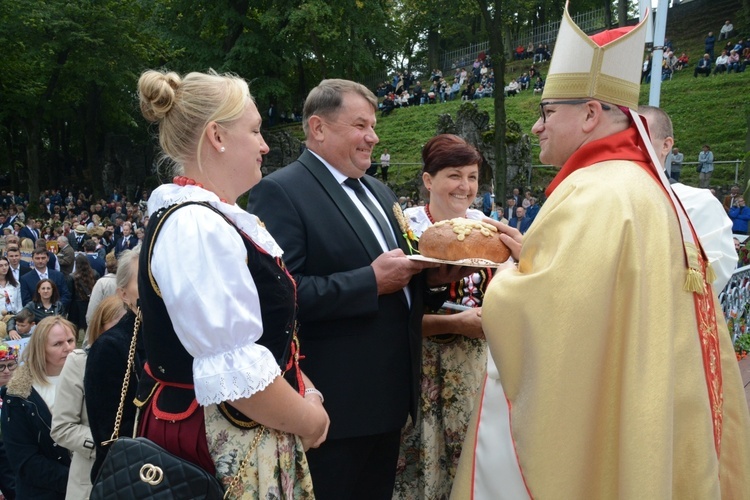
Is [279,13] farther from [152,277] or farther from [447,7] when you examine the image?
[152,277]

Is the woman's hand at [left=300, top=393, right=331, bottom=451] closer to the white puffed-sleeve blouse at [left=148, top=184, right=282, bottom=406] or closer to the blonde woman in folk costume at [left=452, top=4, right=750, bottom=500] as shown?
the white puffed-sleeve blouse at [left=148, top=184, right=282, bottom=406]

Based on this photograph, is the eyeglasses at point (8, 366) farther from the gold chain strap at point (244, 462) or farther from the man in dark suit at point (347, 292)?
the gold chain strap at point (244, 462)

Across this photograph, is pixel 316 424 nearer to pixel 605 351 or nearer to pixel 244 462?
pixel 244 462

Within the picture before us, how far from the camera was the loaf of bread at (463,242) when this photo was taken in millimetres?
2771

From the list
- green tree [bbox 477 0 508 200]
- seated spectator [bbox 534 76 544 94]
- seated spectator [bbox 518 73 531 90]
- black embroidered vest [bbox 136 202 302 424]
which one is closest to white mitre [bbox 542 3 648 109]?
black embroidered vest [bbox 136 202 302 424]

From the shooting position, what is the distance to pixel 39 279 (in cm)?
925

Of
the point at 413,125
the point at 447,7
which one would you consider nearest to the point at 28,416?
the point at 447,7

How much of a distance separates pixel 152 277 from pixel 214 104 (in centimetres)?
55

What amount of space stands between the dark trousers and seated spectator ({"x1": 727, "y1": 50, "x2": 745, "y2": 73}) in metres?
28.6

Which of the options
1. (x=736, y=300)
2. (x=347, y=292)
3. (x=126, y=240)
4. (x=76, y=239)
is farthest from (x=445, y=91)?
(x=347, y=292)

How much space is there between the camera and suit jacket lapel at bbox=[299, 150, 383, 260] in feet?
9.45

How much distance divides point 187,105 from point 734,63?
2957 centimetres

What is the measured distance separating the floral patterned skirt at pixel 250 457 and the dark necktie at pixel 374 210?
3.82 ft

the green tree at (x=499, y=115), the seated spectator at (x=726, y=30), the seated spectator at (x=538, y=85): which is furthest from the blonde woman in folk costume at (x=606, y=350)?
the seated spectator at (x=726, y=30)
